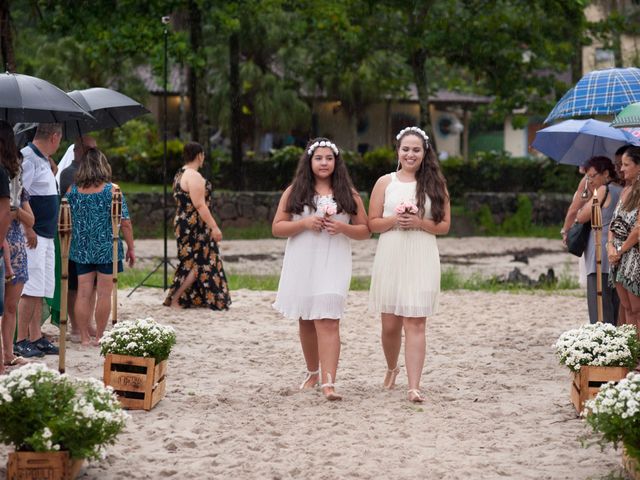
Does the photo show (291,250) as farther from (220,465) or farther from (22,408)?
(22,408)

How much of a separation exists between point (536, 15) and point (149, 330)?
68.0 feet

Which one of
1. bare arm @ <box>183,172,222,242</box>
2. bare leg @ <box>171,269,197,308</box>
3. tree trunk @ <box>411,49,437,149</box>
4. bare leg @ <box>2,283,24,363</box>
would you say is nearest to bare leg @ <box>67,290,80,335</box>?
bare leg @ <box>2,283,24,363</box>

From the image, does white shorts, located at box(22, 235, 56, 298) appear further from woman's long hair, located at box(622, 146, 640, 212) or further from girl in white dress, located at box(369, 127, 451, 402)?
woman's long hair, located at box(622, 146, 640, 212)

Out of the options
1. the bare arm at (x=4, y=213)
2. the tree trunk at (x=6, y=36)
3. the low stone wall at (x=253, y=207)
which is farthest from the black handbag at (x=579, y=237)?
the low stone wall at (x=253, y=207)

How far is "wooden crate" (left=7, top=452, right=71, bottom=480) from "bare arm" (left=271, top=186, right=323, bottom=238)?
2605 millimetres

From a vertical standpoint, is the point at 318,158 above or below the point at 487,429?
above

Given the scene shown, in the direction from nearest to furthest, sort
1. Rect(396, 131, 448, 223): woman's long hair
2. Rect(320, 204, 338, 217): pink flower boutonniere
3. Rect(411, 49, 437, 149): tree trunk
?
Rect(320, 204, 338, 217): pink flower boutonniere → Rect(396, 131, 448, 223): woman's long hair → Rect(411, 49, 437, 149): tree trunk

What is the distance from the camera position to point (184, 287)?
39.7ft

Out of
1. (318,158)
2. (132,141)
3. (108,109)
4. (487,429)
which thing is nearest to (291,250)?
(318,158)

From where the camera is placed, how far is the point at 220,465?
588 cm

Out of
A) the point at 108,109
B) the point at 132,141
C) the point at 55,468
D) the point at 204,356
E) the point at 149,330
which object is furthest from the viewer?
the point at 132,141

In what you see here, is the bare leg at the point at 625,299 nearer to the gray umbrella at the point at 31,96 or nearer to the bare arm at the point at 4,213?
the gray umbrella at the point at 31,96

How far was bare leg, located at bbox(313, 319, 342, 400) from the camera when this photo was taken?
24.6ft

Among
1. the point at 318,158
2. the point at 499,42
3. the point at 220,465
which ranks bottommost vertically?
the point at 220,465
